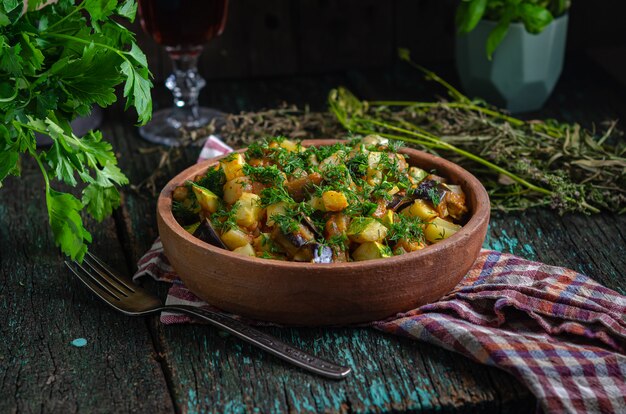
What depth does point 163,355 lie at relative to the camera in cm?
159

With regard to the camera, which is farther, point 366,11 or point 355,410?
point 366,11

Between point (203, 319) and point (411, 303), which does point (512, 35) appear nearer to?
point (411, 303)

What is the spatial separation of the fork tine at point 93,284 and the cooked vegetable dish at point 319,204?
0.65ft

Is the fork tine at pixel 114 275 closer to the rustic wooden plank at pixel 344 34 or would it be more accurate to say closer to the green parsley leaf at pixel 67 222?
the green parsley leaf at pixel 67 222

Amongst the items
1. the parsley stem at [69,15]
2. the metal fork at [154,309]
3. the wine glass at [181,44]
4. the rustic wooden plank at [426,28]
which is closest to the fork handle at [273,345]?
the metal fork at [154,309]

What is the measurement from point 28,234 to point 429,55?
1715 millimetres

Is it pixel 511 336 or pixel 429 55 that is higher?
pixel 511 336

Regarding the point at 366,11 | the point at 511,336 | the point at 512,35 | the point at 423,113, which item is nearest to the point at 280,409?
the point at 511,336

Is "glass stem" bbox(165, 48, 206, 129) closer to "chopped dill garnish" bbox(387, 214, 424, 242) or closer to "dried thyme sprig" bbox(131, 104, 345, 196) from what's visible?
"dried thyme sprig" bbox(131, 104, 345, 196)

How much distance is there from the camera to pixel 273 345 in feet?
5.06

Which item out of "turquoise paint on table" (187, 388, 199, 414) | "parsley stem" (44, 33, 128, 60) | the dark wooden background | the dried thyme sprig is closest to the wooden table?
"turquoise paint on table" (187, 388, 199, 414)

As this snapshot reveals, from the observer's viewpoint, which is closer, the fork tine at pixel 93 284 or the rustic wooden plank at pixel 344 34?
the fork tine at pixel 93 284

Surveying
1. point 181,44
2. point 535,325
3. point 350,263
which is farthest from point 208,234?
point 181,44

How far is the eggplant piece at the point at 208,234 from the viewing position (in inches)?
63.7
